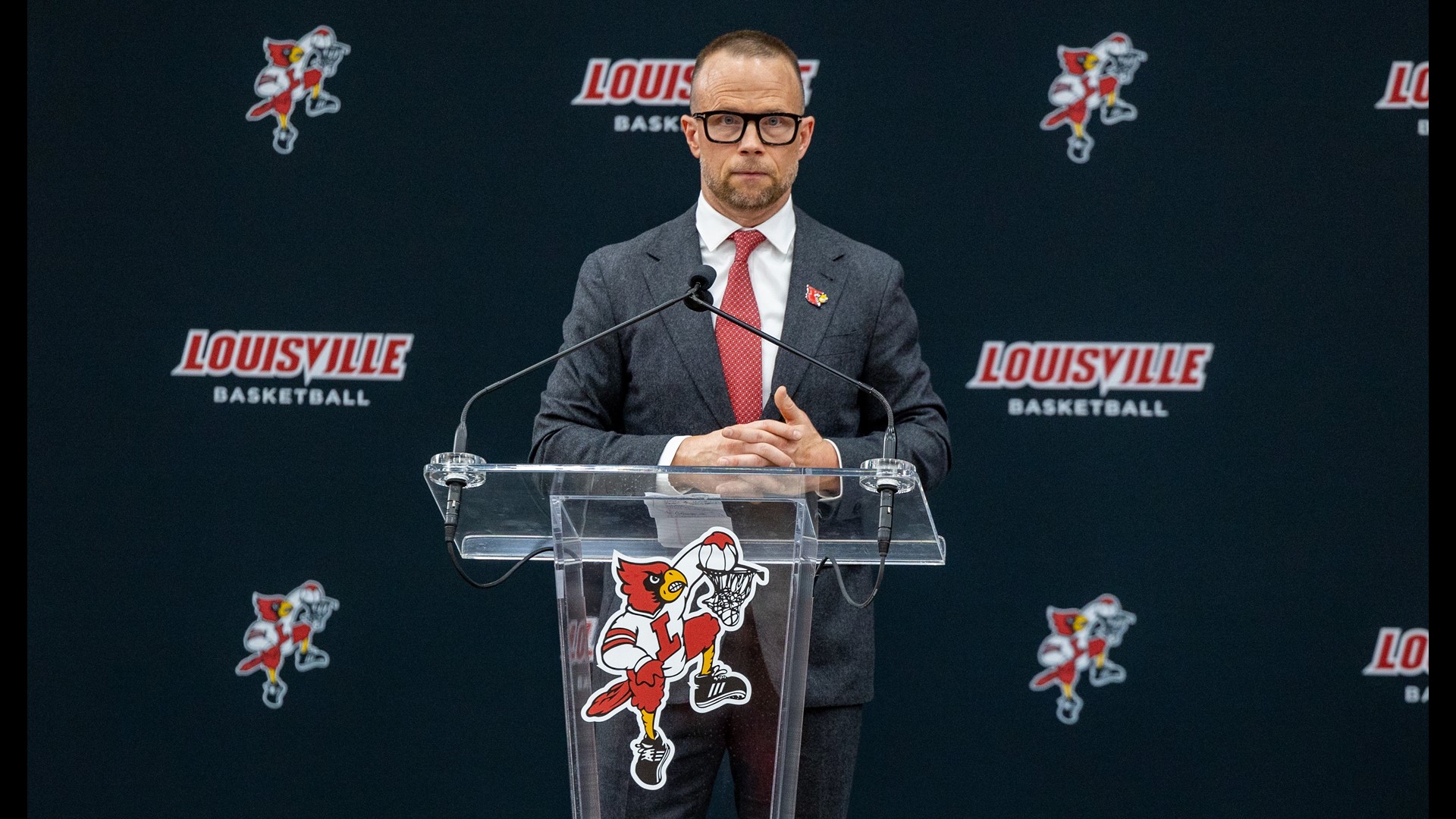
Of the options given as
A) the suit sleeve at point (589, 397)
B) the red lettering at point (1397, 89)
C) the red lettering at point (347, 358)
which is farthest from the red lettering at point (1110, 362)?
the red lettering at point (347, 358)

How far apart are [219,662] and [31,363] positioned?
84 centimetres

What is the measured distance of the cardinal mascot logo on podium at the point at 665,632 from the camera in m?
1.65

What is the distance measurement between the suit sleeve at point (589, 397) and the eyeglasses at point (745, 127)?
0.95ft

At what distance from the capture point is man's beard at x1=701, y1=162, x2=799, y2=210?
229 centimetres

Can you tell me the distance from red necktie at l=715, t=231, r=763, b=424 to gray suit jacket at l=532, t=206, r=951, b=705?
20 mm

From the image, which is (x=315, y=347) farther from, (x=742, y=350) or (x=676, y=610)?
(x=676, y=610)

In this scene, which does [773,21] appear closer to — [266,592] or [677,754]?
[266,592]

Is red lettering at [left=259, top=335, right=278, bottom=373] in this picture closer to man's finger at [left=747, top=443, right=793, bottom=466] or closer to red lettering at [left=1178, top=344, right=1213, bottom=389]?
man's finger at [left=747, top=443, right=793, bottom=466]

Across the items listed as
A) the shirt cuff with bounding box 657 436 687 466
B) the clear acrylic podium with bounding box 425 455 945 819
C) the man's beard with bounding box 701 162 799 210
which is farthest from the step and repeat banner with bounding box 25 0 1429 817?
the clear acrylic podium with bounding box 425 455 945 819

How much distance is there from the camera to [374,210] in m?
3.32

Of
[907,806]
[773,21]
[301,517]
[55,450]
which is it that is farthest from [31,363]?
[907,806]

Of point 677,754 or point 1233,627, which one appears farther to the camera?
point 1233,627

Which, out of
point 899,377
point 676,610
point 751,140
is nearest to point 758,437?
point 676,610

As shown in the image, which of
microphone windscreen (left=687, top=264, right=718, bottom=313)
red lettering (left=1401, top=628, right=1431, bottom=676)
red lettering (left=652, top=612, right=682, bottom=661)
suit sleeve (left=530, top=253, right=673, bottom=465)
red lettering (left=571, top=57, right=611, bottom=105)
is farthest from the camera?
red lettering (left=571, top=57, right=611, bottom=105)
